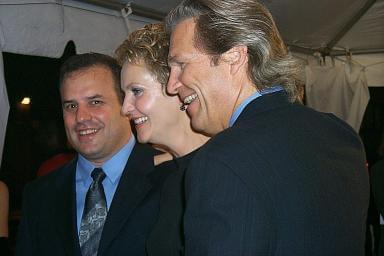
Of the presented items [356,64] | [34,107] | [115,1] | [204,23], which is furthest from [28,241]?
[356,64]

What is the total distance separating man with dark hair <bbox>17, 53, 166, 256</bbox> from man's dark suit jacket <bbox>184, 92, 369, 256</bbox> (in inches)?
34.1

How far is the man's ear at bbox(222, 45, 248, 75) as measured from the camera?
118cm

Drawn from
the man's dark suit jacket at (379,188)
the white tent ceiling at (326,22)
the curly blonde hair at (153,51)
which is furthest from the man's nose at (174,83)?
the man's dark suit jacket at (379,188)

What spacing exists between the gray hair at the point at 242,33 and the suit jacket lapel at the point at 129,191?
2.64 feet

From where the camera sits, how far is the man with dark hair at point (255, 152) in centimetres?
83

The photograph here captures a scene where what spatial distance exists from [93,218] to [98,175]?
0.21 m

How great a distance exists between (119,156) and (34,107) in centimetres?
321

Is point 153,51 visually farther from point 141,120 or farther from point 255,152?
point 255,152

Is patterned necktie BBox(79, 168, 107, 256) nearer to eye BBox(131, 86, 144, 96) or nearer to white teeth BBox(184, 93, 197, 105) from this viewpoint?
eye BBox(131, 86, 144, 96)

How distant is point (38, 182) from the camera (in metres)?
2.09

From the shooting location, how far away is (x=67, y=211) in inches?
74.7


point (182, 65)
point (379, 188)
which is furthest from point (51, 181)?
point (379, 188)

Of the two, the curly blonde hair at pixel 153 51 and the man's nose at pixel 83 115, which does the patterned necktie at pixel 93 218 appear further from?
the curly blonde hair at pixel 153 51

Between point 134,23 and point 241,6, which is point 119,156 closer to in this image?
point 241,6
